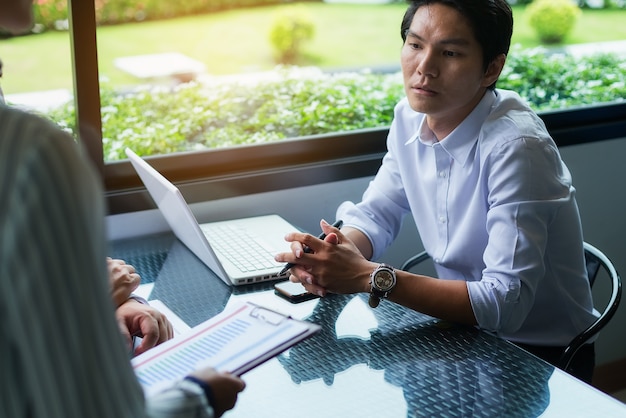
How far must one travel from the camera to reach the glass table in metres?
1.27

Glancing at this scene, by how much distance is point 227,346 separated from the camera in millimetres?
1207

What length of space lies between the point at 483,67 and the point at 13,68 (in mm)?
1274

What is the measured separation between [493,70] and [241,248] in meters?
0.75

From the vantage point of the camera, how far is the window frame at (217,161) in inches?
83.1


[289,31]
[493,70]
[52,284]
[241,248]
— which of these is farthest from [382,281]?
[289,31]

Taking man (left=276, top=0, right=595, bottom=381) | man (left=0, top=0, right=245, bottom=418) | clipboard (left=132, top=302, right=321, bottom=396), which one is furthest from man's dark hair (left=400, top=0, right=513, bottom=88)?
man (left=0, top=0, right=245, bottom=418)

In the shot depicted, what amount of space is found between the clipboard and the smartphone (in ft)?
1.22

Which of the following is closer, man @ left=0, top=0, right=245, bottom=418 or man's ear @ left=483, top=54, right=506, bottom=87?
man @ left=0, top=0, right=245, bottom=418

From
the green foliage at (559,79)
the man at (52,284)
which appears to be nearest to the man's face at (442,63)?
the green foliage at (559,79)

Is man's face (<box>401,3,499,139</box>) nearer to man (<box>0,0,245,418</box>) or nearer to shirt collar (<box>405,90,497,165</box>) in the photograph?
shirt collar (<box>405,90,497,165</box>)

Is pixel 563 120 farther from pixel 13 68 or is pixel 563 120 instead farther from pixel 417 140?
pixel 13 68

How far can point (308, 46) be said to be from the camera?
9.70 ft

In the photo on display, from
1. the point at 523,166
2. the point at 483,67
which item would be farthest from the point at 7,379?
the point at 483,67

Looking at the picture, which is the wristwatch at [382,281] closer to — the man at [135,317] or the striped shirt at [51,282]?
the man at [135,317]
